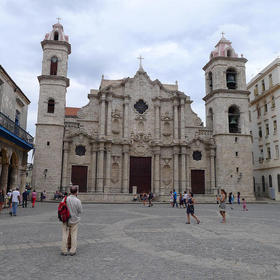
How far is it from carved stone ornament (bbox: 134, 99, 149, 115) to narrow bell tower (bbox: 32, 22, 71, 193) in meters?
9.23

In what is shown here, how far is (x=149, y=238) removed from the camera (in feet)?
30.3

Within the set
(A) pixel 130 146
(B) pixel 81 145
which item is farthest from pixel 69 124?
(A) pixel 130 146

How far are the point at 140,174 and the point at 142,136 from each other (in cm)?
485

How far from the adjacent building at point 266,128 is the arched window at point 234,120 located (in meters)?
4.97

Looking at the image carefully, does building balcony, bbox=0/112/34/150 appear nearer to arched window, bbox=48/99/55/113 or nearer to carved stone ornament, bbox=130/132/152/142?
arched window, bbox=48/99/55/113

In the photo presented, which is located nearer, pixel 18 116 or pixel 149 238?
pixel 149 238

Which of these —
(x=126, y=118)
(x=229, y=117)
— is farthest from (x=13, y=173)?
(x=229, y=117)

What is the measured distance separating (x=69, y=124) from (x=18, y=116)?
29.1 ft

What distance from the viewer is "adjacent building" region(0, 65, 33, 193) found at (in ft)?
65.1

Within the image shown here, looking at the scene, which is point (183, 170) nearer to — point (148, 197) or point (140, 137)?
point (140, 137)

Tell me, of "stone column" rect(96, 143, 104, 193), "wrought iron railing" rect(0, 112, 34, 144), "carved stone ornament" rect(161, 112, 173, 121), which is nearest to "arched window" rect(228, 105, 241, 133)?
"carved stone ornament" rect(161, 112, 173, 121)

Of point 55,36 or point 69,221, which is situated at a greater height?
point 55,36

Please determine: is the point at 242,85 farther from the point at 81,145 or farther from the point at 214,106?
the point at 81,145

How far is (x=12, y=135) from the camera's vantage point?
763 inches
